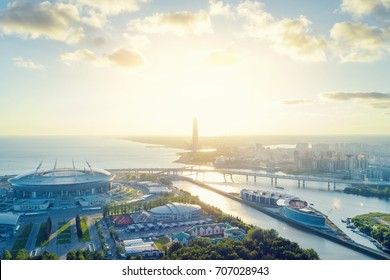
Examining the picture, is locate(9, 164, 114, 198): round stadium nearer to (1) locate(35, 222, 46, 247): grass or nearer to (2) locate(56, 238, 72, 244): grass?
(1) locate(35, 222, 46, 247): grass

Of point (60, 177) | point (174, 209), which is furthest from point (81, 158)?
point (174, 209)

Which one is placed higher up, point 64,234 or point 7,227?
point 7,227

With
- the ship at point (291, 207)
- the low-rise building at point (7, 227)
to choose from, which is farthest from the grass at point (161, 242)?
the ship at point (291, 207)

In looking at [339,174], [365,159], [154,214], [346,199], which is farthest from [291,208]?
[365,159]

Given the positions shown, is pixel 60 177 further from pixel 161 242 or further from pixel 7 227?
pixel 161 242

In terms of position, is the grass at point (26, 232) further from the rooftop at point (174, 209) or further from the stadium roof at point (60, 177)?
the stadium roof at point (60, 177)
